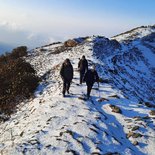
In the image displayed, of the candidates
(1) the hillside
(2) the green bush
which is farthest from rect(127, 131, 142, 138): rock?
(2) the green bush

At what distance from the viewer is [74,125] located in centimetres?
1825

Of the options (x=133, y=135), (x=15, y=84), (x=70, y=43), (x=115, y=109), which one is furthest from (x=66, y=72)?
(x=70, y=43)

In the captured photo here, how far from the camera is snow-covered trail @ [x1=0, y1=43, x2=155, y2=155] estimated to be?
1602 centimetres

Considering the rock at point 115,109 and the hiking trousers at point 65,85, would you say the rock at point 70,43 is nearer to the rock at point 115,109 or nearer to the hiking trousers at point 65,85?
the hiking trousers at point 65,85

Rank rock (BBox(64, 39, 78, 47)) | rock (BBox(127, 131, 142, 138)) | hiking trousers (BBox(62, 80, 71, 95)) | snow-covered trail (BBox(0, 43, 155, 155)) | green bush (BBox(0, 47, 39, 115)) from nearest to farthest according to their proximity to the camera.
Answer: snow-covered trail (BBox(0, 43, 155, 155))
rock (BBox(127, 131, 142, 138))
hiking trousers (BBox(62, 80, 71, 95))
green bush (BBox(0, 47, 39, 115))
rock (BBox(64, 39, 78, 47))

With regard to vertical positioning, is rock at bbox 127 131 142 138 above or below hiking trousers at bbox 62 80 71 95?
below

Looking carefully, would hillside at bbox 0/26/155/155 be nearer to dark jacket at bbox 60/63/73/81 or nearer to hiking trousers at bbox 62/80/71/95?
hiking trousers at bbox 62/80/71/95

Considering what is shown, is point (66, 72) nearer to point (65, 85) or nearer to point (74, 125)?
point (65, 85)

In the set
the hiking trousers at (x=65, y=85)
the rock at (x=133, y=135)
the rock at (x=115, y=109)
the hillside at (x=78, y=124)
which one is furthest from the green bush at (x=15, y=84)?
the rock at (x=133, y=135)

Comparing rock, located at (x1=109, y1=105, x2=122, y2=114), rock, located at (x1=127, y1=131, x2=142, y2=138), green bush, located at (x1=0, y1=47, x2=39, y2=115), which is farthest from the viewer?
green bush, located at (x1=0, y1=47, x2=39, y2=115)

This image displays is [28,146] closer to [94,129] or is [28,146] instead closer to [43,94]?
[94,129]

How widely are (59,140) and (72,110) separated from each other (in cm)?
436

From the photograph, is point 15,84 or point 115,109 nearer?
point 115,109

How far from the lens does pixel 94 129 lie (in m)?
17.8
